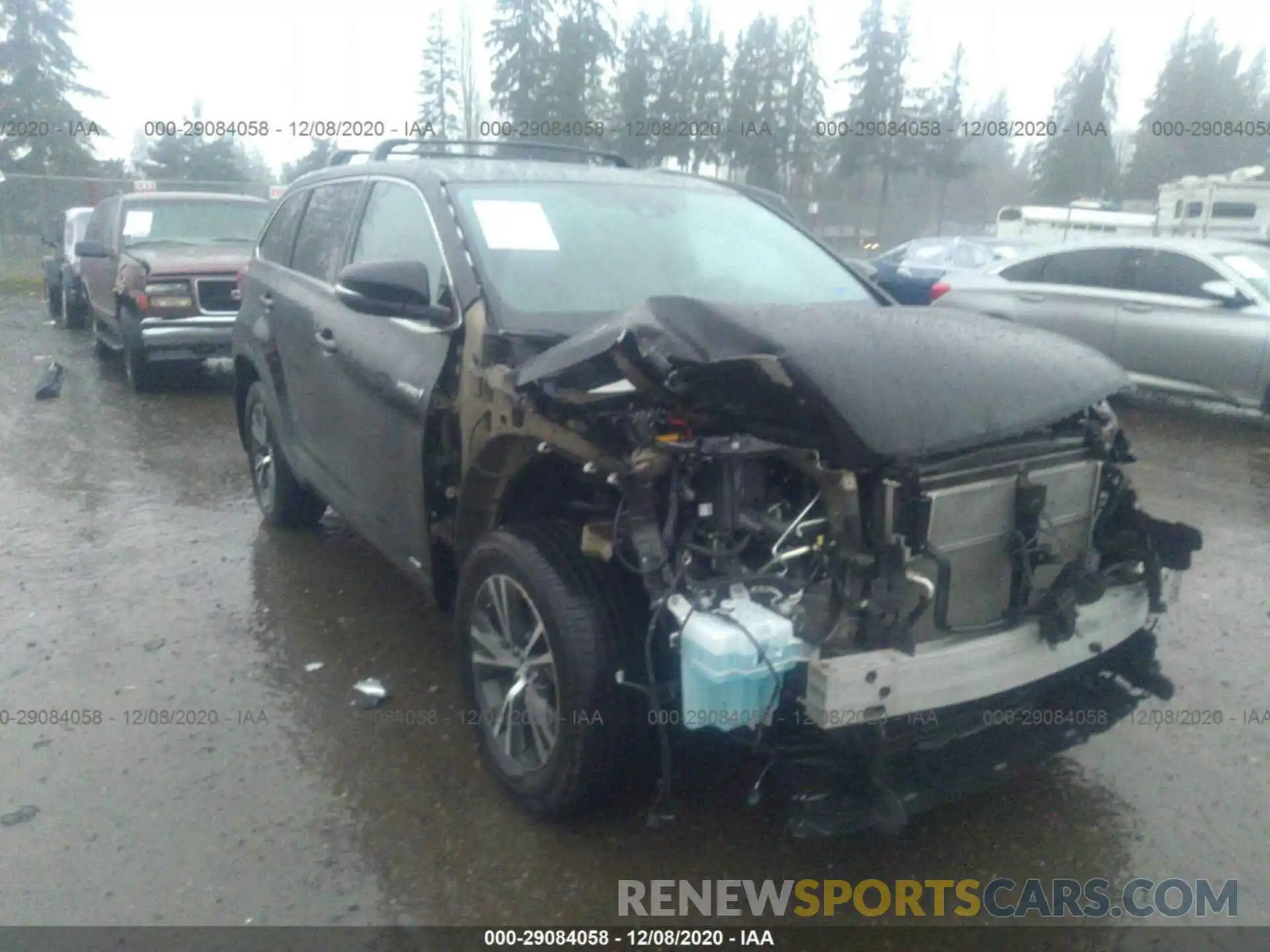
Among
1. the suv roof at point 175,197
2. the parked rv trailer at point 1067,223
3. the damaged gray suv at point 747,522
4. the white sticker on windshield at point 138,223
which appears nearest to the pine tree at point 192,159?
the parked rv trailer at point 1067,223

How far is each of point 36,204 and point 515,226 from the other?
26135 millimetres

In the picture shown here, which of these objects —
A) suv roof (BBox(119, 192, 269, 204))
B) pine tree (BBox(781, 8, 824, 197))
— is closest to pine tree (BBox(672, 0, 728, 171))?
pine tree (BBox(781, 8, 824, 197))

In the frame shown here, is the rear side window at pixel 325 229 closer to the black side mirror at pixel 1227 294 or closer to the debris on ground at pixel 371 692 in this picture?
the debris on ground at pixel 371 692

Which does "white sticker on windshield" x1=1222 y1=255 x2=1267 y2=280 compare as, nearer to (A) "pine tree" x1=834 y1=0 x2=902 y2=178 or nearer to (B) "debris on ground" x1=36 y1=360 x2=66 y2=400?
(B) "debris on ground" x1=36 y1=360 x2=66 y2=400

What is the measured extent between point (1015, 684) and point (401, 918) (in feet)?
5.83

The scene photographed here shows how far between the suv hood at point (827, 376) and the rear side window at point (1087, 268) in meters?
7.39

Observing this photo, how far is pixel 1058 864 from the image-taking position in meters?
3.09

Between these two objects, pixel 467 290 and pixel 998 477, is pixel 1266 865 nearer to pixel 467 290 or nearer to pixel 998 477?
pixel 998 477

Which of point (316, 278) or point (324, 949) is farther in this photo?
point (316, 278)

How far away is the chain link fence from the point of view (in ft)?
81.0

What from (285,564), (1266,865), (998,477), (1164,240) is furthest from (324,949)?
(1164,240)

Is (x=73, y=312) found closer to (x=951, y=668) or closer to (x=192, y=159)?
(x=951, y=668)

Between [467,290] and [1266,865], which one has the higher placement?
[467,290]

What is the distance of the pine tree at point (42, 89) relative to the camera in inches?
1476
